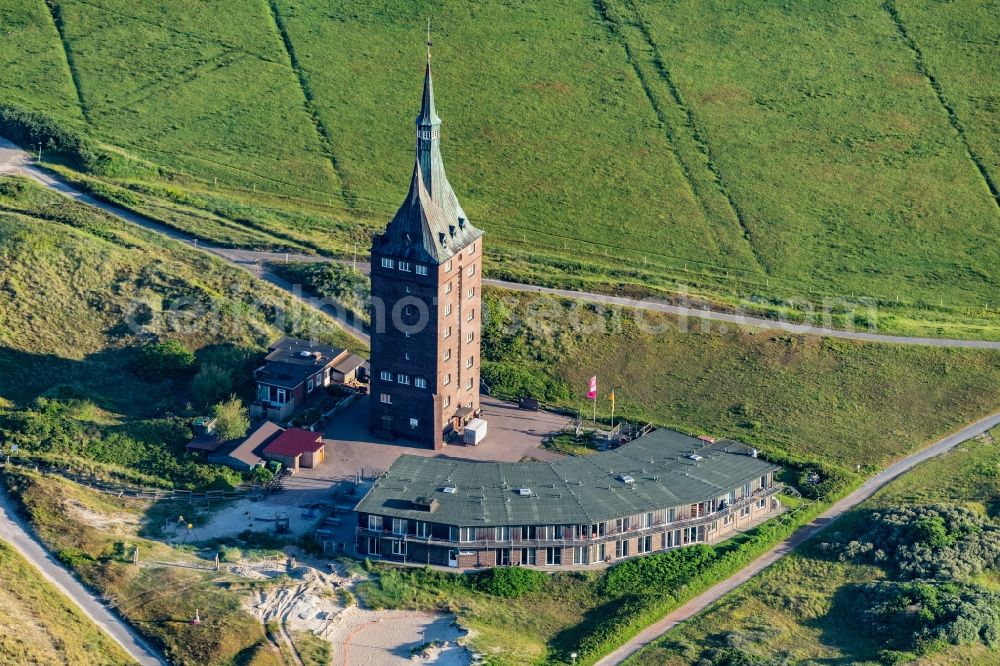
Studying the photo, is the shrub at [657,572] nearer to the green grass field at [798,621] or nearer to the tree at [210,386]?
the green grass field at [798,621]

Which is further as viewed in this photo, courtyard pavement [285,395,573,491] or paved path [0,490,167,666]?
courtyard pavement [285,395,573,491]

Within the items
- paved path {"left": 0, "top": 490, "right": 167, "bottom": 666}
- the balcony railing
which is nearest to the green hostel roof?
the balcony railing

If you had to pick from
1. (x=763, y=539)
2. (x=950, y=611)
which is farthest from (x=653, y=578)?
(x=950, y=611)

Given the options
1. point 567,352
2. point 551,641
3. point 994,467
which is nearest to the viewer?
point 551,641

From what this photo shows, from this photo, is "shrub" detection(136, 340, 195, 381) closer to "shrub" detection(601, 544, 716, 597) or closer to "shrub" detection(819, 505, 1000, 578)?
"shrub" detection(601, 544, 716, 597)

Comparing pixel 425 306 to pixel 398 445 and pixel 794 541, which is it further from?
pixel 794 541

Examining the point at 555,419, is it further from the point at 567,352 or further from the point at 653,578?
the point at 653,578

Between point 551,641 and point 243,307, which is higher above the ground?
point 243,307

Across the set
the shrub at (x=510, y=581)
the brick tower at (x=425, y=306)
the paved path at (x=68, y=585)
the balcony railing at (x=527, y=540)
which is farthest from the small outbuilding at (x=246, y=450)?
the shrub at (x=510, y=581)
